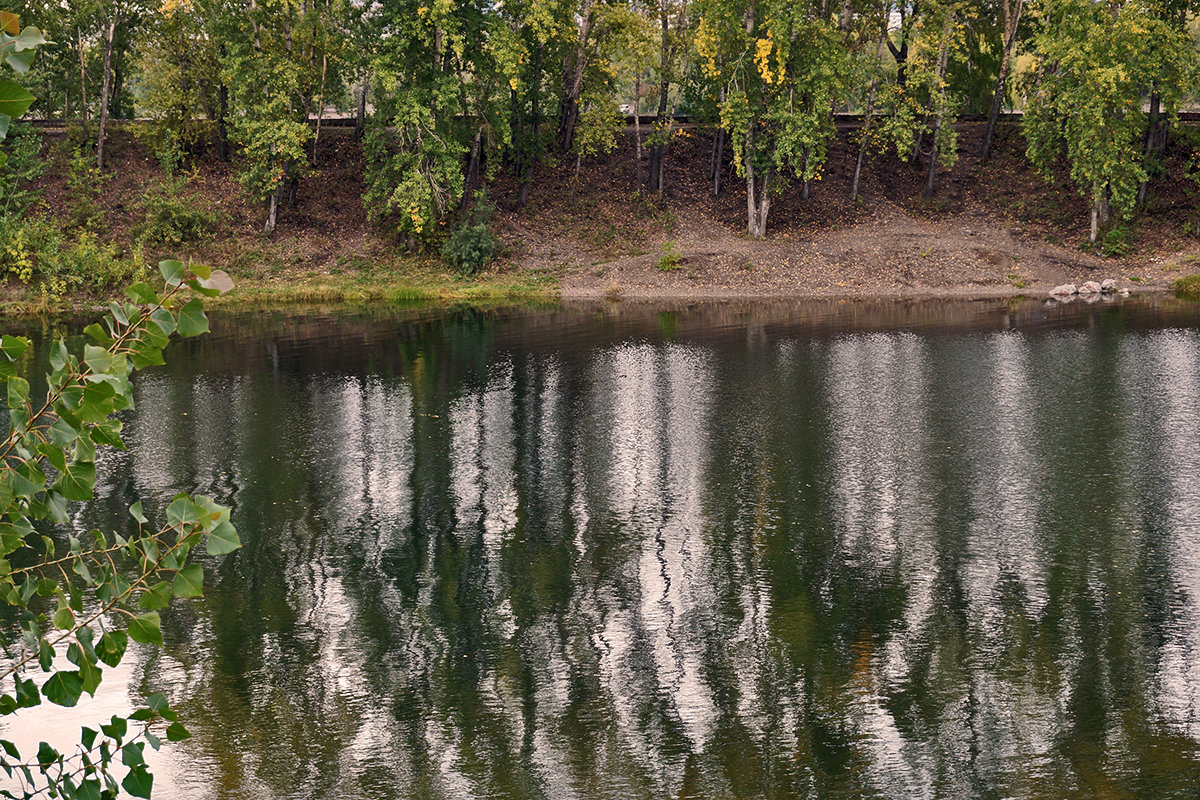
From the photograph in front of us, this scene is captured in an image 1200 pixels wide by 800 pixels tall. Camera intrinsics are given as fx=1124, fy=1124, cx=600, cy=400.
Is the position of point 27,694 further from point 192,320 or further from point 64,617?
point 192,320

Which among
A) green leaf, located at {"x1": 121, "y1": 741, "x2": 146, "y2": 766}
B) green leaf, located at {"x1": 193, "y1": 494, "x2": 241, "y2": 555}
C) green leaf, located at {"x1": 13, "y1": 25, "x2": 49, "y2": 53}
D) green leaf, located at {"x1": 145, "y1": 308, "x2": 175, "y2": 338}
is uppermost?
green leaf, located at {"x1": 13, "y1": 25, "x2": 49, "y2": 53}

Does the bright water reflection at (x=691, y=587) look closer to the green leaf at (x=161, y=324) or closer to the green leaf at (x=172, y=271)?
the green leaf at (x=161, y=324)

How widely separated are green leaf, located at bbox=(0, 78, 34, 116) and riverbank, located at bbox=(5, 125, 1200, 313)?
3474cm

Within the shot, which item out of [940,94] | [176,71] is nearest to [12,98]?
[940,94]

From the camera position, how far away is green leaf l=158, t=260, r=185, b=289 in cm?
342

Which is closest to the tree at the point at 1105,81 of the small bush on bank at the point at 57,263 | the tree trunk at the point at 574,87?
the tree trunk at the point at 574,87

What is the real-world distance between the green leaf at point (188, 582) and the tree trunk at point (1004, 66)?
155ft

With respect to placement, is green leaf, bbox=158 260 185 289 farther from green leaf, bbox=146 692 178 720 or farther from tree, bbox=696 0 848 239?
tree, bbox=696 0 848 239

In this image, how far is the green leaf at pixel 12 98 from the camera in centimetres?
294

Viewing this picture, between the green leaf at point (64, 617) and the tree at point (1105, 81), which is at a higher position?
the tree at point (1105, 81)

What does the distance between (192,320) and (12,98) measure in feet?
2.89

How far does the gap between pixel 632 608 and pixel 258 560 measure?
15.5 ft

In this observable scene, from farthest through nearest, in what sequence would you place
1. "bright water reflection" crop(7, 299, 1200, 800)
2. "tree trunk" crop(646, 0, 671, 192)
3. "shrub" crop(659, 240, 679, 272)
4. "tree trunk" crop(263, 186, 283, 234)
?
"tree trunk" crop(263, 186, 283, 234), "tree trunk" crop(646, 0, 671, 192), "shrub" crop(659, 240, 679, 272), "bright water reflection" crop(7, 299, 1200, 800)

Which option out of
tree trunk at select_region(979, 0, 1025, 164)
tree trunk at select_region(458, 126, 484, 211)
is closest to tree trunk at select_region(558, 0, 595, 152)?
tree trunk at select_region(458, 126, 484, 211)
